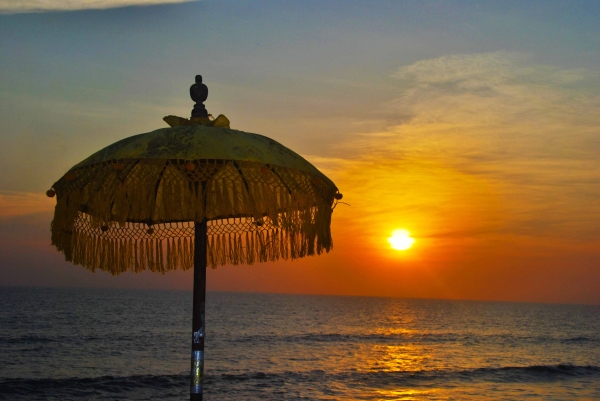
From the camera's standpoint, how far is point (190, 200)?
14.9 ft

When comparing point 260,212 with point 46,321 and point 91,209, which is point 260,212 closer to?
point 91,209

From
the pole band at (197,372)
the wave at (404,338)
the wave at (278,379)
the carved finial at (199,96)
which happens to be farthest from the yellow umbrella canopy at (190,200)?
the wave at (404,338)

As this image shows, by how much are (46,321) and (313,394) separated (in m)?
42.8

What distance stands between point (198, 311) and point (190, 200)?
95 cm

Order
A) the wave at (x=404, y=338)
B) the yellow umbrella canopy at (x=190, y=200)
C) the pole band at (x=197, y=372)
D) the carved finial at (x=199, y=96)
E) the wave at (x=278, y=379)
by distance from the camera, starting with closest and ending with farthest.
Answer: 1. the yellow umbrella canopy at (x=190, y=200)
2. the pole band at (x=197, y=372)
3. the carved finial at (x=199, y=96)
4. the wave at (x=278, y=379)
5. the wave at (x=404, y=338)

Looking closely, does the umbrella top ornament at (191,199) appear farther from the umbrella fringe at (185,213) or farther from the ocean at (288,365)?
the ocean at (288,365)

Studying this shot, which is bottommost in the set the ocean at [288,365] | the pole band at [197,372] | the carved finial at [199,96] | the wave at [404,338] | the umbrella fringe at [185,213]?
the wave at [404,338]

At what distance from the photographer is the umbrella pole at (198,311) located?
4.73 meters

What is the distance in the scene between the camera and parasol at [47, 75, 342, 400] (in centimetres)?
440

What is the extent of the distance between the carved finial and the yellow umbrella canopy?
5.5 inches

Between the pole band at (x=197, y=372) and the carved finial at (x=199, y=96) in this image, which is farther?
the carved finial at (x=199, y=96)

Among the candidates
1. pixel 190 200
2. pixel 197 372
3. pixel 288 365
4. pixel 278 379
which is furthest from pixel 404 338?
pixel 190 200

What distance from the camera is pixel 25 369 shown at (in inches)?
1018

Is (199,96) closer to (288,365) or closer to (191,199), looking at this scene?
(191,199)
